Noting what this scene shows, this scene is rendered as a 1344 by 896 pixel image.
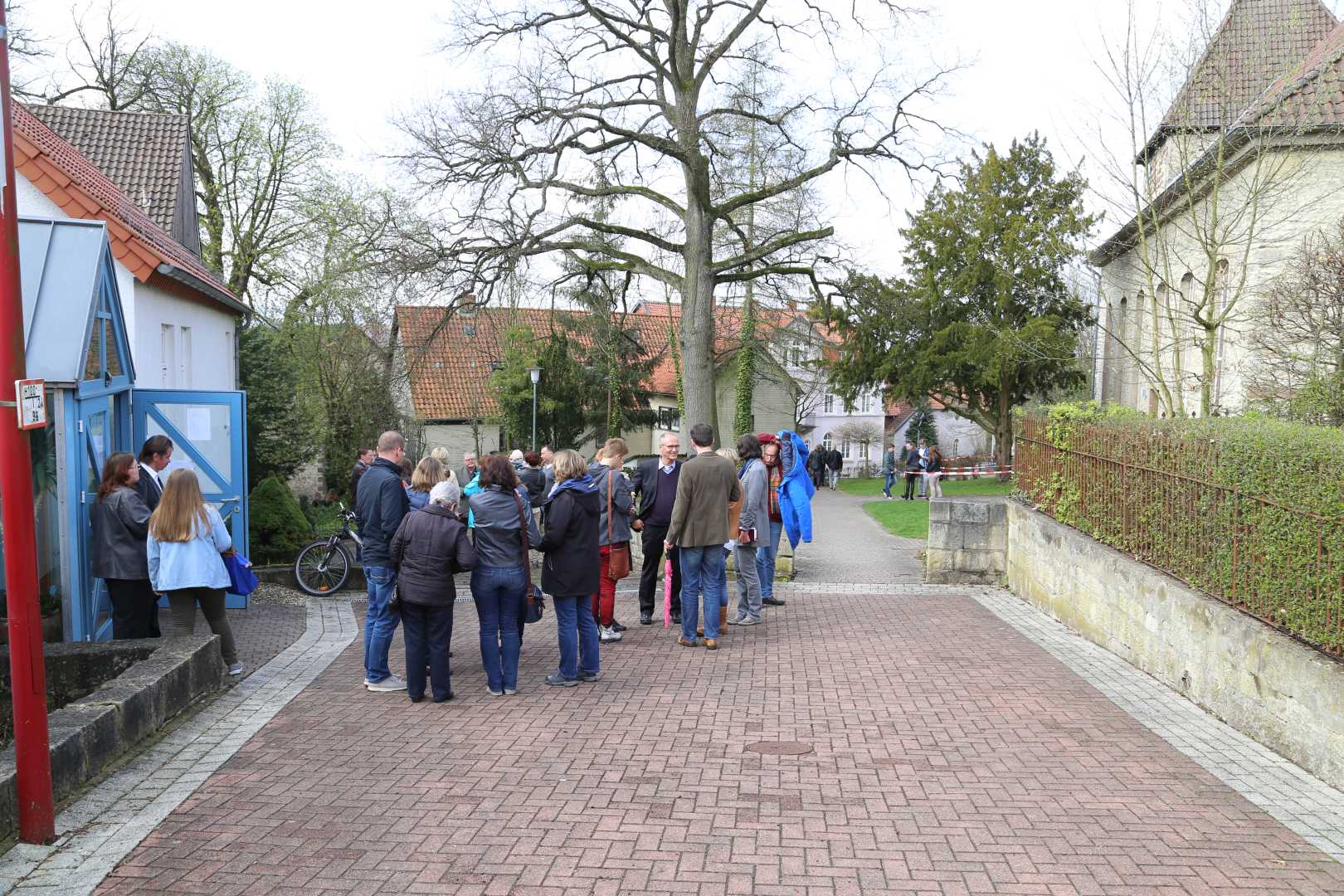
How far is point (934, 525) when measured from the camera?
47.8ft

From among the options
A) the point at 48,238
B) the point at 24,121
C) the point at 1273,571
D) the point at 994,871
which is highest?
the point at 24,121

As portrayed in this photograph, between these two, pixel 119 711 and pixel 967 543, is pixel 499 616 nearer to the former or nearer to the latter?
pixel 119 711

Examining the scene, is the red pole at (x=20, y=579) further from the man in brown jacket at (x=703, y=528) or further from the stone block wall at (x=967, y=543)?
the stone block wall at (x=967, y=543)

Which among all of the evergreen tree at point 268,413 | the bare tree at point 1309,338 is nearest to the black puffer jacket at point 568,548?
the bare tree at point 1309,338

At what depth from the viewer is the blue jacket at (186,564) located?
8336mm

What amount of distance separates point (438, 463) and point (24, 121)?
42.1 feet

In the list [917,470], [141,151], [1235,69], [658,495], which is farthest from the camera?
[917,470]

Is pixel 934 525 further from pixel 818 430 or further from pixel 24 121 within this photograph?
pixel 818 430

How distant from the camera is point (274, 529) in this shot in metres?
16.3

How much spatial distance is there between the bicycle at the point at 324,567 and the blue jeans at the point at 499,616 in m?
5.73

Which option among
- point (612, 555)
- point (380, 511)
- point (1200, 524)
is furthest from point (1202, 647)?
point (380, 511)

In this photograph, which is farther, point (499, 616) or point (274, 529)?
point (274, 529)

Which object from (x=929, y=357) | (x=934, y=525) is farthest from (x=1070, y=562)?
(x=929, y=357)

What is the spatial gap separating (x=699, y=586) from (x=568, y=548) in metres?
2.09
